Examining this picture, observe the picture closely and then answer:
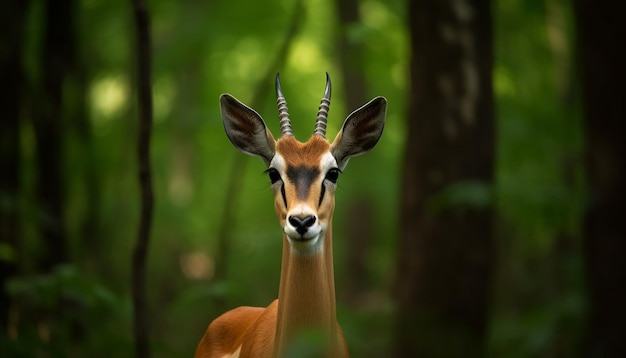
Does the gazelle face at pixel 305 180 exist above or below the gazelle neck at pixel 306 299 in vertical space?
above

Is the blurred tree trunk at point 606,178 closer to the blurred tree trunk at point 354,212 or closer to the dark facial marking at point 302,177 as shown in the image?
the dark facial marking at point 302,177

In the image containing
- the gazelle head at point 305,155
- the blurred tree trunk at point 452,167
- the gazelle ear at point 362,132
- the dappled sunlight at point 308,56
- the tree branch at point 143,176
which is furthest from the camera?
the dappled sunlight at point 308,56

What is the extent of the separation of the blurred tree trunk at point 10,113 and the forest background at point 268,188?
0.02 m

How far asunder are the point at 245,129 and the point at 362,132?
63 centimetres

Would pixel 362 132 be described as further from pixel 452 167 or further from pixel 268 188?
pixel 452 167

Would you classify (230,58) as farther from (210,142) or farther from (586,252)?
(586,252)

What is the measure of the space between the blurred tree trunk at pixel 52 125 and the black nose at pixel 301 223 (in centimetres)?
649

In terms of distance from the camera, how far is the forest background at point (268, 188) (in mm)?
5527

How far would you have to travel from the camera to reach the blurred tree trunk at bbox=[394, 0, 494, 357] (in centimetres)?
789

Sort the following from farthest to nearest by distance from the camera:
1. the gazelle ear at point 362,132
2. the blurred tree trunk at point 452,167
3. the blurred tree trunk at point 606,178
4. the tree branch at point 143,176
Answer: the blurred tree trunk at point 452,167, the tree branch at point 143,176, the gazelle ear at point 362,132, the blurred tree trunk at point 606,178

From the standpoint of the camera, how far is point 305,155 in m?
4.36

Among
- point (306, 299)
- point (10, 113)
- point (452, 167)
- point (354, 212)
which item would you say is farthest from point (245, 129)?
point (354, 212)

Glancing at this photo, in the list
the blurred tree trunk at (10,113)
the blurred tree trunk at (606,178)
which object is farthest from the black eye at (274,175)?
the blurred tree trunk at (10,113)

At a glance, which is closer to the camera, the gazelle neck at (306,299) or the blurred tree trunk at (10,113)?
the gazelle neck at (306,299)
